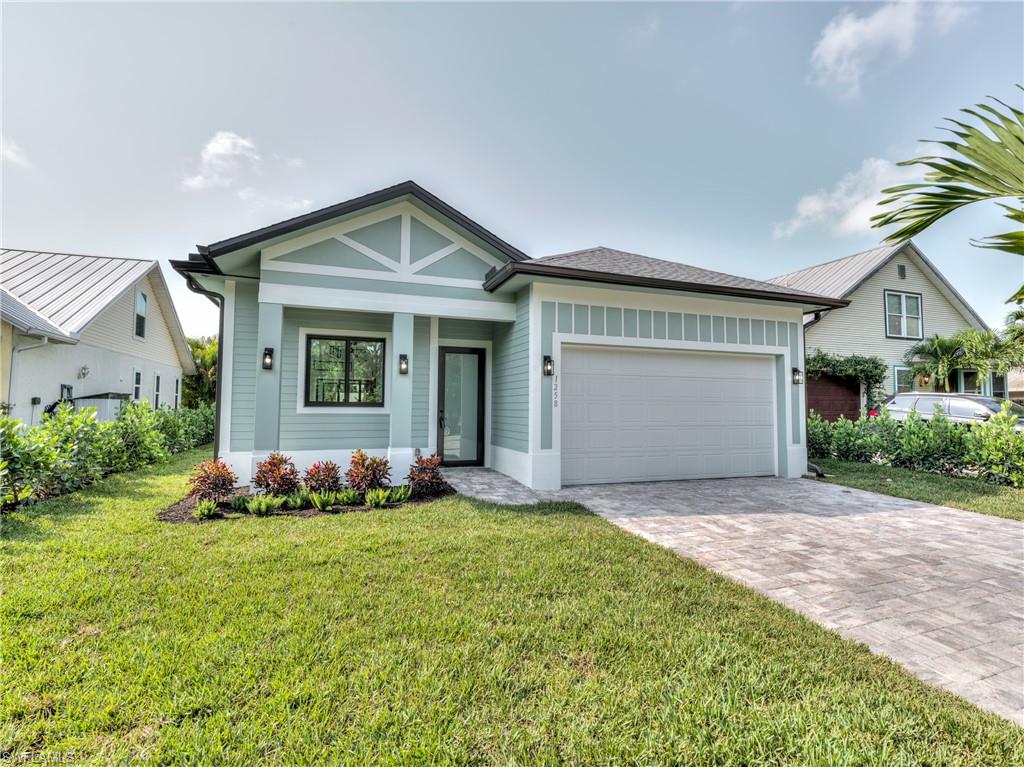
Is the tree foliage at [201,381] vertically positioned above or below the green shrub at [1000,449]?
above

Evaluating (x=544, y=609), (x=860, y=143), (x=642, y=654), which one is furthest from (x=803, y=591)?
(x=860, y=143)

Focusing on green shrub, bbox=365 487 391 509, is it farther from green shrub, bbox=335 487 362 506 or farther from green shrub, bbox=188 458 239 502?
green shrub, bbox=188 458 239 502

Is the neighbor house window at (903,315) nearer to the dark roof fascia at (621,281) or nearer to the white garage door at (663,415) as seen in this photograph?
the dark roof fascia at (621,281)

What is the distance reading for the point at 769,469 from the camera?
29.2 feet

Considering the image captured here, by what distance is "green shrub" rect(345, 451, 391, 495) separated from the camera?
6672 millimetres

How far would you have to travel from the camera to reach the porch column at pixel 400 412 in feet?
24.2

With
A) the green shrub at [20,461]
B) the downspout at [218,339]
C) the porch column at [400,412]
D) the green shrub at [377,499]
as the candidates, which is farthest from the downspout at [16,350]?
the green shrub at [377,499]

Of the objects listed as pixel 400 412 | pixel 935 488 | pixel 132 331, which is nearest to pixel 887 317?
pixel 935 488

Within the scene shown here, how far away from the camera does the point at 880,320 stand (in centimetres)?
1619

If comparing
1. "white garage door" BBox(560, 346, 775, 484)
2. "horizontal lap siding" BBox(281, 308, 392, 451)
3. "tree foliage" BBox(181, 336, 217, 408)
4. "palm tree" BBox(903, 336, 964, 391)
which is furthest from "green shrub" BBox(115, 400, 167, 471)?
"palm tree" BBox(903, 336, 964, 391)

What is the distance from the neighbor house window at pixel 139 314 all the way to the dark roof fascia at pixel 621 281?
12.9m

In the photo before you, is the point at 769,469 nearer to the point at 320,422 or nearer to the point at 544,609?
the point at 544,609

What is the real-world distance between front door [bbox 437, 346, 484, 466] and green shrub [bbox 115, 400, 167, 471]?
19.9ft

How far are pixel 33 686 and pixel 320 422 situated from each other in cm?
600
